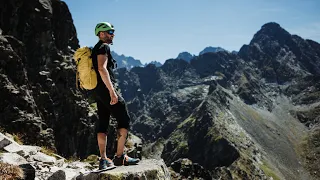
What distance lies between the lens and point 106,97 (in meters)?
9.94

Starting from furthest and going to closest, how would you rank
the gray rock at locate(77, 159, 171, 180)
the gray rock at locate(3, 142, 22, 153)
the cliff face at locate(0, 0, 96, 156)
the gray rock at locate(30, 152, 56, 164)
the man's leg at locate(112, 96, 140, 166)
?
the cliff face at locate(0, 0, 96, 156), the gray rock at locate(30, 152, 56, 164), the gray rock at locate(3, 142, 22, 153), the man's leg at locate(112, 96, 140, 166), the gray rock at locate(77, 159, 171, 180)

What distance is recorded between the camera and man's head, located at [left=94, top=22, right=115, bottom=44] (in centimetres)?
1018

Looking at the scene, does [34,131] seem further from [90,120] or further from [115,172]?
[115,172]

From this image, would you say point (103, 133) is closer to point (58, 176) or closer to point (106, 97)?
point (106, 97)

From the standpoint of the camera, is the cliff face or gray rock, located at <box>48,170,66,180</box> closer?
gray rock, located at <box>48,170,66,180</box>

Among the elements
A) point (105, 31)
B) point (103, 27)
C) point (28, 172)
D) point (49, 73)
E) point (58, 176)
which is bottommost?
point (58, 176)

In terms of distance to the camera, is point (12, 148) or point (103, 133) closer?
point (103, 133)

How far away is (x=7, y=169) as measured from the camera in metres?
9.60

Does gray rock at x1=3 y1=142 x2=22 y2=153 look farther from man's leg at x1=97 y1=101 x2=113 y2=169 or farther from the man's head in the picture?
the man's head

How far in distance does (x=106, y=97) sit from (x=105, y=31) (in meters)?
2.38

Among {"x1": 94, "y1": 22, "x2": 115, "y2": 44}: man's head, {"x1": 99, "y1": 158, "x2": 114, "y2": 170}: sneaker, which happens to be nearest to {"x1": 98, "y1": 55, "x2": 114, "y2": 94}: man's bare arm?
{"x1": 94, "y1": 22, "x2": 115, "y2": 44}: man's head

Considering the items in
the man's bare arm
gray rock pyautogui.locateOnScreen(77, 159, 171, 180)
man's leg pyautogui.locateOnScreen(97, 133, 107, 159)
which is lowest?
gray rock pyautogui.locateOnScreen(77, 159, 171, 180)

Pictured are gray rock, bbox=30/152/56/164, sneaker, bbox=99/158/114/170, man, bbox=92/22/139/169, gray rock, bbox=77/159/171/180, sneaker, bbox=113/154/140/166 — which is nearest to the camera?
gray rock, bbox=77/159/171/180

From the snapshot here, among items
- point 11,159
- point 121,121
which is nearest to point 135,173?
point 121,121
